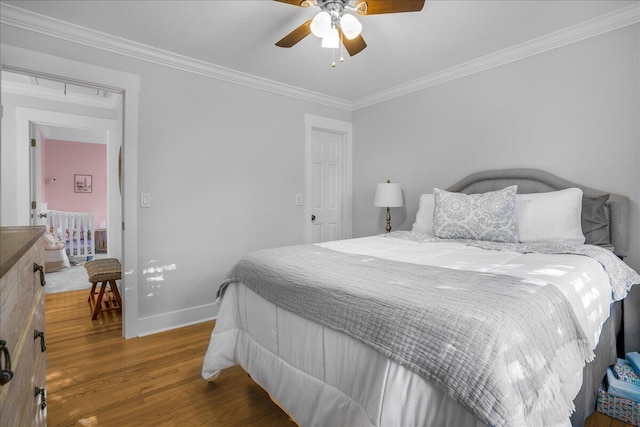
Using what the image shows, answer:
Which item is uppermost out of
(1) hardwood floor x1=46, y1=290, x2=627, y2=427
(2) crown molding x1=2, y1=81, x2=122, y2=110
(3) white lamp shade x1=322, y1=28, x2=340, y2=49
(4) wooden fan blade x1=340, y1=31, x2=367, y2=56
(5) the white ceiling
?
(2) crown molding x1=2, y1=81, x2=122, y2=110

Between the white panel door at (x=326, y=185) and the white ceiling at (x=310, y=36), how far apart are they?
42.6 inches

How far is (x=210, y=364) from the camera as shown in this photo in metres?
1.90

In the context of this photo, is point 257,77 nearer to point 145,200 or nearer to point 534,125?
point 145,200

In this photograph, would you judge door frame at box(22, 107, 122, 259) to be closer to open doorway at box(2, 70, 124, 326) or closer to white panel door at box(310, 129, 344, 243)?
open doorway at box(2, 70, 124, 326)

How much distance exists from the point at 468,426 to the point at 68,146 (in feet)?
29.5

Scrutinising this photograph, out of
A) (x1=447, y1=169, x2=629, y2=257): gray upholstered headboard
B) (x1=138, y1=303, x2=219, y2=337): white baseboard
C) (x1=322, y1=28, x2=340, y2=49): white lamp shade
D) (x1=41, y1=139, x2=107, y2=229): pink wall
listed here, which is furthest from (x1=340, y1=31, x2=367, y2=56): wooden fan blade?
(x1=41, y1=139, x2=107, y2=229): pink wall

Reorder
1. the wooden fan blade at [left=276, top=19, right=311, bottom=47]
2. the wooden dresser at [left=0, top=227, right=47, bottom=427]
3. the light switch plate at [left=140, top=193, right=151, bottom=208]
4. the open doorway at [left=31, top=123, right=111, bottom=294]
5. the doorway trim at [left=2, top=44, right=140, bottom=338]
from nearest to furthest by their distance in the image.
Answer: the wooden dresser at [left=0, top=227, right=47, bottom=427]
the wooden fan blade at [left=276, top=19, right=311, bottom=47]
the doorway trim at [left=2, top=44, right=140, bottom=338]
the light switch plate at [left=140, top=193, right=151, bottom=208]
the open doorway at [left=31, top=123, right=111, bottom=294]

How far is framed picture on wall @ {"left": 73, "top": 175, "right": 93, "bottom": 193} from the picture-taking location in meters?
7.29

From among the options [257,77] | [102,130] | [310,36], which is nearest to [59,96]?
[102,130]

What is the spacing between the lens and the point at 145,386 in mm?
1983

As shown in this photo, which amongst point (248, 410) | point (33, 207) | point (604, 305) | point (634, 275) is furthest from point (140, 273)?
point (634, 275)

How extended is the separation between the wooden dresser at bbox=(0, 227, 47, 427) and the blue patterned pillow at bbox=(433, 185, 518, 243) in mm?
2427

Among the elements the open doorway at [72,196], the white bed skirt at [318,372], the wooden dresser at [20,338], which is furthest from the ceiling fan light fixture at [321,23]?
the open doorway at [72,196]

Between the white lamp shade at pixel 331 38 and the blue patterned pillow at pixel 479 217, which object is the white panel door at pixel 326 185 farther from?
the white lamp shade at pixel 331 38
